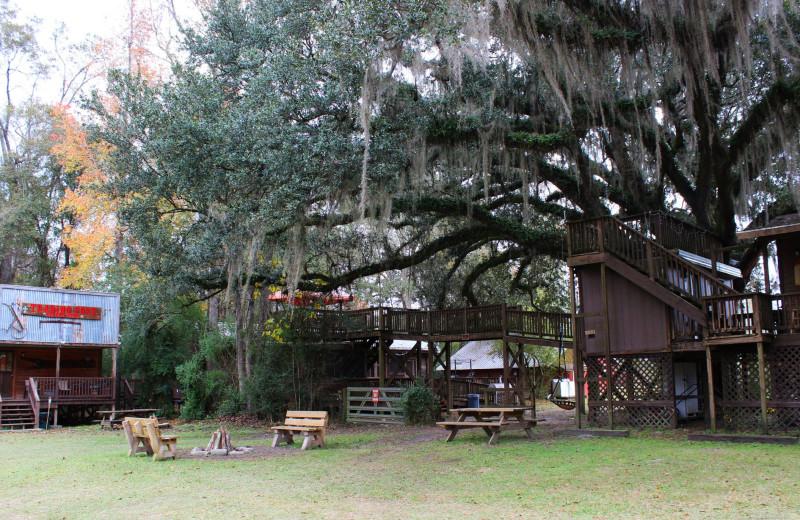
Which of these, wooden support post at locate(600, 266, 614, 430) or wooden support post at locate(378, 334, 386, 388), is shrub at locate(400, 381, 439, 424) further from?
wooden support post at locate(600, 266, 614, 430)

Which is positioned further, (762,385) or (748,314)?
(748,314)

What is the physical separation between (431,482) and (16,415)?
19.2 meters

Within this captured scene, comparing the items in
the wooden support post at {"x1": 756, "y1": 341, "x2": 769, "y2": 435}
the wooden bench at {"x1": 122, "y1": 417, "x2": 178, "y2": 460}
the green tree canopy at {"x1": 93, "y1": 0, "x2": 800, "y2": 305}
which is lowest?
the wooden bench at {"x1": 122, "y1": 417, "x2": 178, "y2": 460}

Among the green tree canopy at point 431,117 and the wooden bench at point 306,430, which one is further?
the green tree canopy at point 431,117

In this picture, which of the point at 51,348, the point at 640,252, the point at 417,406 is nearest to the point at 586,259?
the point at 640,252

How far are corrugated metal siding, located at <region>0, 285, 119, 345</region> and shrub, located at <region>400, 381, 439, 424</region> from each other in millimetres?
12853

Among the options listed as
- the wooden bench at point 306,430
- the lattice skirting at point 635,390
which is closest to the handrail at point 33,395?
the wooden bench at point 306,430

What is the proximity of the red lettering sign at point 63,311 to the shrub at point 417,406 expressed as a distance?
1332 cm

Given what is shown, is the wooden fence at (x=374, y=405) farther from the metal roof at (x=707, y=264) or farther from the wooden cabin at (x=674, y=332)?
the metal roof at (x=707, y=264)

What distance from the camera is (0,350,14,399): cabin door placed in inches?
936

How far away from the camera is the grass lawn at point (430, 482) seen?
6.55 m

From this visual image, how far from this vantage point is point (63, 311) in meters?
24.0

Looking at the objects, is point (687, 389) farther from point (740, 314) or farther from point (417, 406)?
point (417, 406)

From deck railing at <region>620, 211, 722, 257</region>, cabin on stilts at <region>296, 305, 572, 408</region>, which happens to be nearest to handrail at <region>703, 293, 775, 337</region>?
deck railing at <region>620, 211, 722, 257</region>
